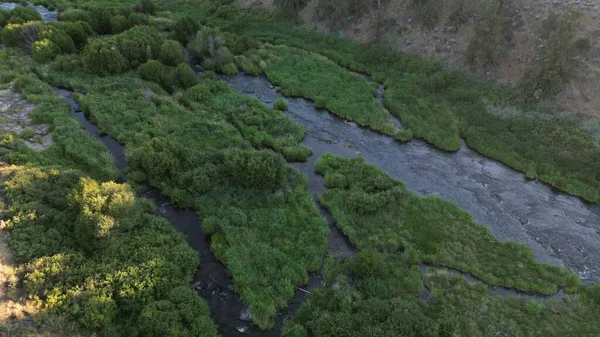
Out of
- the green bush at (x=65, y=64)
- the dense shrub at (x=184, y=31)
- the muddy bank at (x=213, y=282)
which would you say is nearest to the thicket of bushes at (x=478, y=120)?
the dense shrub at (x=184, y=31)

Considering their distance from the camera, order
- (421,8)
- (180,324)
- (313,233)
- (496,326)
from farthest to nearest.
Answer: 1. (421,8)
2. (313,233)
3. (496,326)
4. (180,324)

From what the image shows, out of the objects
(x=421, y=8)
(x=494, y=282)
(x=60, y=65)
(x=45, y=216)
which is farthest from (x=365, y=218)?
(x=60, y=65)

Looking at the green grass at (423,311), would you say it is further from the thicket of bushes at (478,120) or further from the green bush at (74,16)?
the green bush at (74,16)

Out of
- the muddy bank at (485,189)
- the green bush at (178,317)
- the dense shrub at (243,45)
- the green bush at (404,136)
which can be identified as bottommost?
the green bush at (178,317)

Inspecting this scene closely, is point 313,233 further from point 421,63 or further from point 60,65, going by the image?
point 60,65

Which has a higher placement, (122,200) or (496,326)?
(122,200)

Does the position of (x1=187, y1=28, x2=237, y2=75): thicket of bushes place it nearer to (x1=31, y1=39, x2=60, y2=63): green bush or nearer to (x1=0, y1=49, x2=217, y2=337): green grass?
(x1=31, y1=39, x2=60, y2=63): green bush
